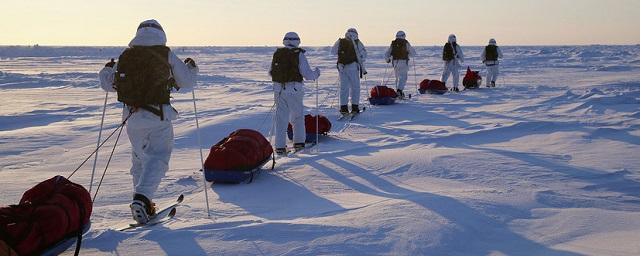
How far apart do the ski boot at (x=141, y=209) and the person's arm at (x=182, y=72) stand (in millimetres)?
1031

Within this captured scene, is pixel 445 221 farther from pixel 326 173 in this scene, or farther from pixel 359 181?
pixel 326 173

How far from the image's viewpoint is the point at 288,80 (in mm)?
7766

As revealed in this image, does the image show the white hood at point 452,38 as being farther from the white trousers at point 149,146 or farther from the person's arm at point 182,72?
the white trousers at point 149,146

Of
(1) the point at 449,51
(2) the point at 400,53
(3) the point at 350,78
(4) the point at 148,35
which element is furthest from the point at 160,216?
(1) the point at 449,51

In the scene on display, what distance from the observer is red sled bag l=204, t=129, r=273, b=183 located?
5.93 metres

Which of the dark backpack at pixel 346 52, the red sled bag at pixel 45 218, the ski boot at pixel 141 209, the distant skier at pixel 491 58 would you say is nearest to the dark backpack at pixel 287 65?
the ski boot at pixel 141 209

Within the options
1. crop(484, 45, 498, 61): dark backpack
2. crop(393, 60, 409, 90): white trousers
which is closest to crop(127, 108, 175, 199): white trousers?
crop(393, 60, 409, 90): white trousers

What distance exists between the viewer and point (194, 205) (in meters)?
5.10

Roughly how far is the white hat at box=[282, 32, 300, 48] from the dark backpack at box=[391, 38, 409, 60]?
7.52 metres

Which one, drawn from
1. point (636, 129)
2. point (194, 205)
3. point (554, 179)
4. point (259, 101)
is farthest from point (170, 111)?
point (259, 101)

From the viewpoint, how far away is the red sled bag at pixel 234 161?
5.93 meters

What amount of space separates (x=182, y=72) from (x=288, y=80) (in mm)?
3238

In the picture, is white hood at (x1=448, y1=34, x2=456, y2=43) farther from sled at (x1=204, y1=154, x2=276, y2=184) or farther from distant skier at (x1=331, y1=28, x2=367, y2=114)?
sled at (x1=204, y1=154, x2=276, y2=184)

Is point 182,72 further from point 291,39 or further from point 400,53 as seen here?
point 400,53
